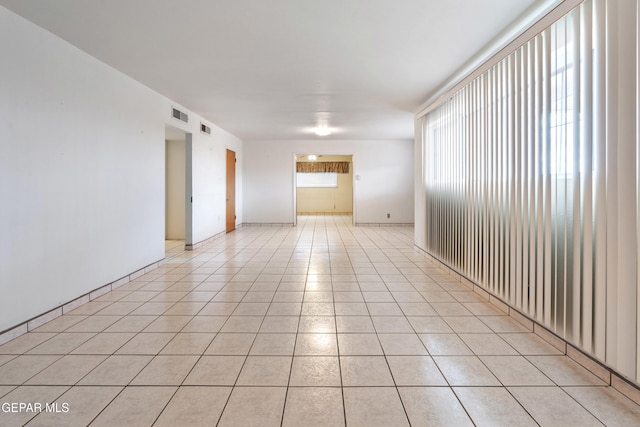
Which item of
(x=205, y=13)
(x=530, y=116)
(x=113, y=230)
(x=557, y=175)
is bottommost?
(x=113, y=230)

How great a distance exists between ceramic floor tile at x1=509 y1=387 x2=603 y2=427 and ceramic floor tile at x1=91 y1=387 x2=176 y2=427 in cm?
200

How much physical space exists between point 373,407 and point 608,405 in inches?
50.7

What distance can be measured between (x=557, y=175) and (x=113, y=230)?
4.52 meters

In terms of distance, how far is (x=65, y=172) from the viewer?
10.8 ft

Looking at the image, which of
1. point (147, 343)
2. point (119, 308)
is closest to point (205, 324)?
point (147, 343)

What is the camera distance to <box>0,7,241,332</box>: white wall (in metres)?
2.73

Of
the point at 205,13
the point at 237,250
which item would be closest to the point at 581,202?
the point at 205,13

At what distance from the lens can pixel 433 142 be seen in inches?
215

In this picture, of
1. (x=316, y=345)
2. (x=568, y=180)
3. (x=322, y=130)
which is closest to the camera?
(x=568, y=180)

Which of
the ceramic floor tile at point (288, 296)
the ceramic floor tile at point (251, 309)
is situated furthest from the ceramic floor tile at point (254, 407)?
the ceramic floor tile at point (288, 296)

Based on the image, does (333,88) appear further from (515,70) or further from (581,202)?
(581,202)

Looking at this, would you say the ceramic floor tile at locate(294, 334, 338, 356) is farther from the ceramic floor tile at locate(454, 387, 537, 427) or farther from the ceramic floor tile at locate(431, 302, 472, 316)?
the ceramic floor tile at locate(431, 302, 472, 316)

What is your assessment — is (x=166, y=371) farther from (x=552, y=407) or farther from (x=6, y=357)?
(x=552, y=407)

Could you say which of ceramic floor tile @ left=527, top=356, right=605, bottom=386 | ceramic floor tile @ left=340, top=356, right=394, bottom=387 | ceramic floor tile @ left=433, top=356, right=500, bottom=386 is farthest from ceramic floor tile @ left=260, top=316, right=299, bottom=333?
ceramic floor tile @ left=527, top=356, right=605, bottom=386
